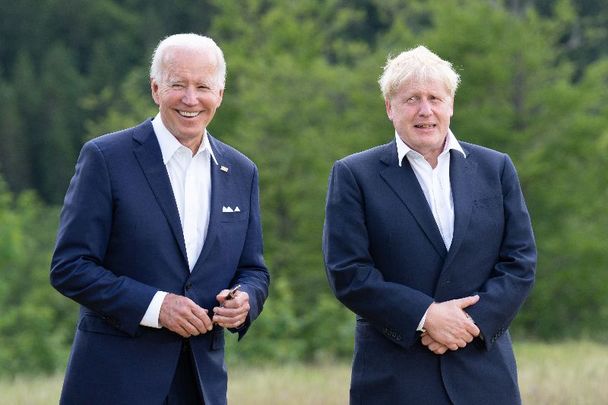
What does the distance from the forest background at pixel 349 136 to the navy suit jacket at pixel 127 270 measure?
44.9ft

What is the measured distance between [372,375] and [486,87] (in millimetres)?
23499

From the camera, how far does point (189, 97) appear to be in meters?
4.74

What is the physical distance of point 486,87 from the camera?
27984mm

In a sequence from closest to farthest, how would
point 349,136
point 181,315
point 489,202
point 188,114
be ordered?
point 181,315 → point 188,114 → point 489,202 → point 349,136

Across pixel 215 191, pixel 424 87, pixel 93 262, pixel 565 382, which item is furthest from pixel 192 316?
pixel 565 382

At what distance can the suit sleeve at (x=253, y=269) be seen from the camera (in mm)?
4848

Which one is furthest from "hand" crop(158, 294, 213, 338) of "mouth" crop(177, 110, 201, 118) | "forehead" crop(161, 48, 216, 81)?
"forehead" crop(161, 48, 216, 81)

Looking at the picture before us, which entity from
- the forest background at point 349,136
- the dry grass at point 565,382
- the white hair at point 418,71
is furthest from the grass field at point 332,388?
the forest background at point 349,136

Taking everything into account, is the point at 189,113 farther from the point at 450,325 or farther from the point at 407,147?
the point at 450,325

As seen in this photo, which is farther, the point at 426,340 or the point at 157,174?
the point at 426,340

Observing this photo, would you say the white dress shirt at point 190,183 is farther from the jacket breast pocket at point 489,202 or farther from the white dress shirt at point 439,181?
the jacket breast pocket at point 489,202

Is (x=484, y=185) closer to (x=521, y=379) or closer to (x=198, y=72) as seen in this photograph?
(x=198, y=72)

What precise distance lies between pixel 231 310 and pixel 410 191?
2.86 feet

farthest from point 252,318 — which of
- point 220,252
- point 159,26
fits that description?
point 159,26
